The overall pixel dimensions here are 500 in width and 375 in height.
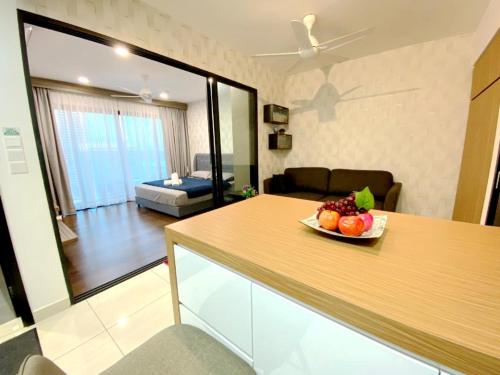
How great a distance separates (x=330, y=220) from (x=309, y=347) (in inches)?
16.0

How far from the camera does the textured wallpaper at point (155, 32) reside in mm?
1543

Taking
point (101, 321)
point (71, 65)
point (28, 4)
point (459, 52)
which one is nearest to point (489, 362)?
point (101, 321)

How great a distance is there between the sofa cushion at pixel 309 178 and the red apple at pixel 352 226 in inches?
114

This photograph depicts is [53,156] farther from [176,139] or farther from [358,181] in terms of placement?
[358,181]

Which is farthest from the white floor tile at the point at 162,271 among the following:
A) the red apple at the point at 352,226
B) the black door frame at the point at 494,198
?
the black door frame at the point at 494,198

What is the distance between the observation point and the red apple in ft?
2.42

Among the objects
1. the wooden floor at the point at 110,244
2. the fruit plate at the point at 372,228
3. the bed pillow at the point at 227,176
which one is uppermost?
the fruit plate at the point at 372,228

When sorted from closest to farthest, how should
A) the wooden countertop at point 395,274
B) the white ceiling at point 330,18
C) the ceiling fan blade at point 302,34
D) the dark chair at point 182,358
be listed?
the wooden countertop at point 395,274
the dark chair at point 182,358
the ceiling fan blade at point 302,34
the white ceiling at point 330,18

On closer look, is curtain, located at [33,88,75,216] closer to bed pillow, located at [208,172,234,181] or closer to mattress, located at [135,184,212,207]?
mattress, located at [135,184,212,207]

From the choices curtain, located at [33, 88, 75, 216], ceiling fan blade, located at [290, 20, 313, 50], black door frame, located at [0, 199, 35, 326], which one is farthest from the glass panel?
curtain, located at [33, 88, 75, 216]

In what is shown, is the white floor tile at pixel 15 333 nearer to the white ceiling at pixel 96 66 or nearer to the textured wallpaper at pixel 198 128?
the white ceiling at pixel 96 66

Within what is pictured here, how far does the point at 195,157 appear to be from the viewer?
603 centimetres

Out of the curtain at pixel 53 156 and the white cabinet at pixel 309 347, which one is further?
the curtain at pixel 53 156

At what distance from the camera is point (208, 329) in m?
0.88
